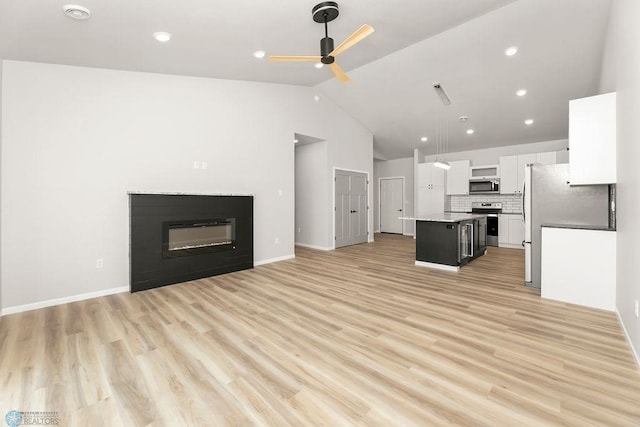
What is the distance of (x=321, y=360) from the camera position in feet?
7.19

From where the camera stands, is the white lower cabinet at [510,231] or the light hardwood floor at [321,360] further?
the white lower cabinet at [510,231]

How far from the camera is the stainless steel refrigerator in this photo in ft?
11.5

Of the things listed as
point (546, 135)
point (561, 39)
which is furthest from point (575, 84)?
point (546, 135)

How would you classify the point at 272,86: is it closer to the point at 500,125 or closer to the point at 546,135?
the point at 500,125

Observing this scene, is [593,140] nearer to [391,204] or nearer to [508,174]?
[508,174]

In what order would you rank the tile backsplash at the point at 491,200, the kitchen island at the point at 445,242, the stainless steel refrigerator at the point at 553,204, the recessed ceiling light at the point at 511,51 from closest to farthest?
the stainless steel refrigerator at the point at 553,204
the recessed ceiling light at the point at 511,51
the kitchen island at the point at 445,242
the tile backsplash at the point at 491,200

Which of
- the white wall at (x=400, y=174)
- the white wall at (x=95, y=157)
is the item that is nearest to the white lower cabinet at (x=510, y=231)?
the white wall at (x=400, y=174)

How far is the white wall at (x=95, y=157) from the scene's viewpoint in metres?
3.28

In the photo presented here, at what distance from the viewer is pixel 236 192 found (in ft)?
16.5

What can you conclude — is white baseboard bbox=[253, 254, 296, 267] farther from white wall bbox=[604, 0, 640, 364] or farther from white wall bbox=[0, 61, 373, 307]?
white wall bbox=[604, 0, 640, 364]

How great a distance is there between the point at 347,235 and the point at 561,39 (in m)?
5.35

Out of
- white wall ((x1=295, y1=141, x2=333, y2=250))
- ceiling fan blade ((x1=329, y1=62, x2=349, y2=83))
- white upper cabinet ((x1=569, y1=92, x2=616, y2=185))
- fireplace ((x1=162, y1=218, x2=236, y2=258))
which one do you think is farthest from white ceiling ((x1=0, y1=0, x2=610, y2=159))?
fireplace ((x1=162, y1=218, x2=236, y2=258))

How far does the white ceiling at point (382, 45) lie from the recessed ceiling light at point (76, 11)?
0.15 ft

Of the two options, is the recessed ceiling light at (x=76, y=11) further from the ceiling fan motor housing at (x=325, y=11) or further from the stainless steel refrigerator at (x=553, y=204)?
the stainless steel refrigerator at (x=553, y=204)
